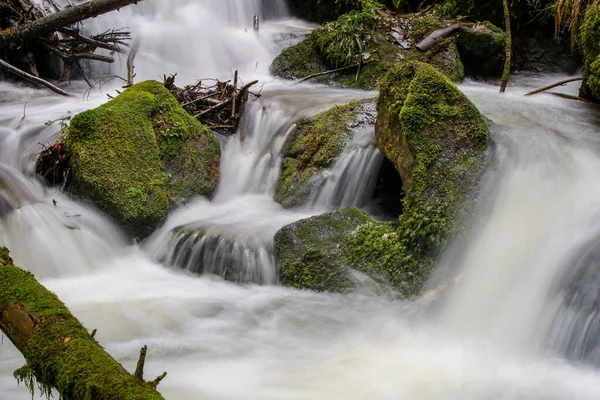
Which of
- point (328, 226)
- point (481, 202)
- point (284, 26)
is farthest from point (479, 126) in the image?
point (284, 26)

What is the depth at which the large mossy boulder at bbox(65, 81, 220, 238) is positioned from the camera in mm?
5602

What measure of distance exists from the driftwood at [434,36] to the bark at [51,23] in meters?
4.74

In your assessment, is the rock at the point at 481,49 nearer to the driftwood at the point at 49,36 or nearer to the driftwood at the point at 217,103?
the driftwood at the point at 217,103

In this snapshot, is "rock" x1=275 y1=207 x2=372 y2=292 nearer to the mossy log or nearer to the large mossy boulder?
the large mossy boulder

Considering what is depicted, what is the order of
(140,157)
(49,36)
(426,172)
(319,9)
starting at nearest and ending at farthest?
(426,172), (140,157), (49,36), (319,9)

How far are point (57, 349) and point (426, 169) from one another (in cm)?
346

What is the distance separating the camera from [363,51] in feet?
29.9

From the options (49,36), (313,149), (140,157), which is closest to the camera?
(140,157)

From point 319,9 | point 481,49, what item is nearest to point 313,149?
point 481,49

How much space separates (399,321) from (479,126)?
1859 mm

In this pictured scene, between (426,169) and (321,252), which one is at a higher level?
(426,169)

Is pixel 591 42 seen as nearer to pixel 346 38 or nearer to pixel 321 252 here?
pixel 346 38

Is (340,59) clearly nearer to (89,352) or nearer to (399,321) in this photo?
(399,321)

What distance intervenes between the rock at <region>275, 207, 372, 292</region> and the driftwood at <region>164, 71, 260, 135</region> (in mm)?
2589
